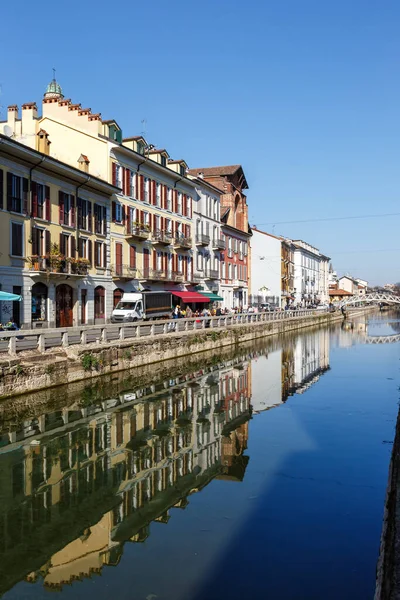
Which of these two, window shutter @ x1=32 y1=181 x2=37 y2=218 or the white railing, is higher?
window shutter @ x1=32 y1=181 x2=37 y2=218

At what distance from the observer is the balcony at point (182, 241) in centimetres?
4674

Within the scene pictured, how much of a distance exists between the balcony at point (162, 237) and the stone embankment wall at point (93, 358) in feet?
32.0

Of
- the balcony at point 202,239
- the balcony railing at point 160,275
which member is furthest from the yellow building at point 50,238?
the balcony at point 202,239

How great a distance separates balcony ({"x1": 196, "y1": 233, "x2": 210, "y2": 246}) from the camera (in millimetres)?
51406

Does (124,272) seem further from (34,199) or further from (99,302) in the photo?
(34,199)

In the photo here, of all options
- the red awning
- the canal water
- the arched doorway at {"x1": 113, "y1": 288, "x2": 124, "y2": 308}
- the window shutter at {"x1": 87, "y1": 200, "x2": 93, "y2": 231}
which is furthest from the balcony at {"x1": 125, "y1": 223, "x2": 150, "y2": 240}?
the canal water

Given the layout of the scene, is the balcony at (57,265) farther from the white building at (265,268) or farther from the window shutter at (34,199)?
the white building at (265,268)

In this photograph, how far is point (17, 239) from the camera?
28359 mm

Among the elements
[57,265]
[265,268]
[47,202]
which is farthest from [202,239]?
[265,268]

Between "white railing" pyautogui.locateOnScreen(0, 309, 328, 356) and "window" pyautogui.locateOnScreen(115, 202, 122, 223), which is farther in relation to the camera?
"window" pyautogui.locateOnScreen(115, 202, 122, 223)

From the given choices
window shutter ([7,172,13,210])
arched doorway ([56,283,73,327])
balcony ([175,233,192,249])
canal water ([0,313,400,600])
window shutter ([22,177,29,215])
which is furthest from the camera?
balcony ([175,233,192,249])

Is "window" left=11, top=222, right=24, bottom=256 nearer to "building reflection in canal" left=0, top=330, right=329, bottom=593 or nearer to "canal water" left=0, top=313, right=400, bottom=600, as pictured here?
"canal water" left=0, top=313, right=400, bottom=600

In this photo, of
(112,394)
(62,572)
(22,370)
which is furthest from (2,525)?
(112,394)

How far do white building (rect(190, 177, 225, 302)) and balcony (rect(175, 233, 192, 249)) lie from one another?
2.77 meters
